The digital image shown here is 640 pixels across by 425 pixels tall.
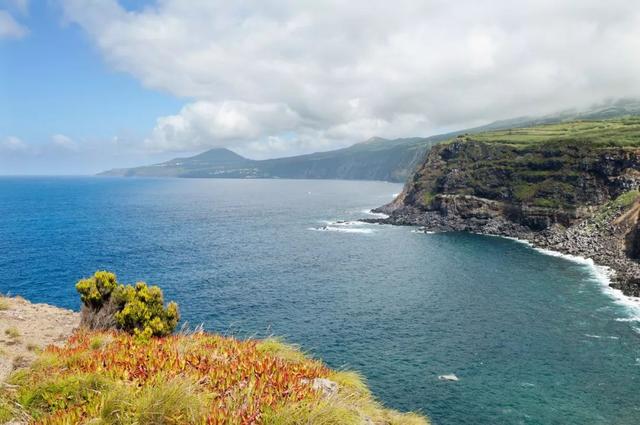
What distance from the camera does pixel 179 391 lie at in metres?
10.4

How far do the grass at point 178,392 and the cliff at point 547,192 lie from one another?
93.0m

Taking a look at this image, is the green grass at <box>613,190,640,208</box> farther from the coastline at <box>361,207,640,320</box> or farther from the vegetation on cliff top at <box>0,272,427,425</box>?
the vegetation on cliff top at <box>0,272,427,425</box>

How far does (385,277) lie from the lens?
9000 centimetres

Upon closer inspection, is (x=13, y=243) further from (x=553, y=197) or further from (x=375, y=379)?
(x=553, y=197)

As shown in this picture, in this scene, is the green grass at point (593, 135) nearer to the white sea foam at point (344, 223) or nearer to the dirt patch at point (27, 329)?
the white sea foam at point (344, 223)

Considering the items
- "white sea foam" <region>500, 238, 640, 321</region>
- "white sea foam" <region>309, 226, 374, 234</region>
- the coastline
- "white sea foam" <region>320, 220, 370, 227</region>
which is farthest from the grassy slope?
"white sea foam" <region>309, 226, 374, 234</region>

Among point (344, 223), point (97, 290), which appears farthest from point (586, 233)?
point (97, 290)

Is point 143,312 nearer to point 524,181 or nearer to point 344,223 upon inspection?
point 344,223

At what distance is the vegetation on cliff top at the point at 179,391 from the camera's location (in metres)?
10.0

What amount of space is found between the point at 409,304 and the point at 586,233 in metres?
Result: 74.7

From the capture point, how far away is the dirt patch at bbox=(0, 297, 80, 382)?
2029 centimetres

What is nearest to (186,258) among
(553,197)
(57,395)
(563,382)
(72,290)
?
(72,290)

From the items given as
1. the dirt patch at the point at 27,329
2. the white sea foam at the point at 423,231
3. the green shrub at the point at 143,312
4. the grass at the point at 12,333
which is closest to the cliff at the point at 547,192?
the white sea foam at the point at 423,231

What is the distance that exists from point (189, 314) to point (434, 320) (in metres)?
37.9
